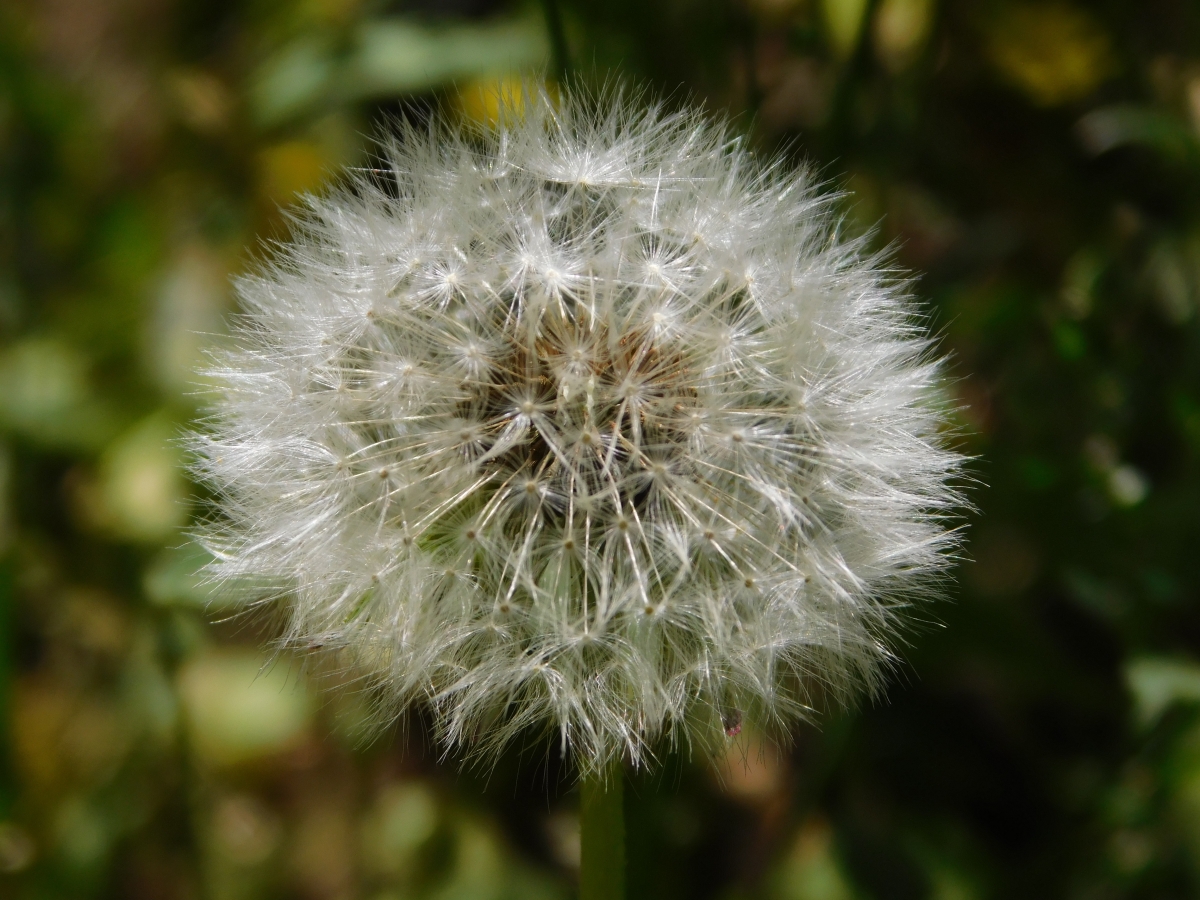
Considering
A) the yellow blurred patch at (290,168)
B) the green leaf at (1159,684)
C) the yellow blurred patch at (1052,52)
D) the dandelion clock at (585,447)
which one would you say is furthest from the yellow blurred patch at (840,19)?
the green leaf at (1159,684)

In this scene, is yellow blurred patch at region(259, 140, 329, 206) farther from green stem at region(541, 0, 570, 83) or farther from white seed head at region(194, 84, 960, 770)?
white seed head at region(194, 84, 960, 770)

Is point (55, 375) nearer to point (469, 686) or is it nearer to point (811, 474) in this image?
point (469, 686)

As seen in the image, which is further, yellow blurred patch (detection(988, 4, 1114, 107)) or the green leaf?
yellow blurred patch (detection(988, 4, 1114, 107))

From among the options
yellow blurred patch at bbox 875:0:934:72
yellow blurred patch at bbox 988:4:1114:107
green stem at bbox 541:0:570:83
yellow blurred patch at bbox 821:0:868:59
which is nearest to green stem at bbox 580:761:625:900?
green stem at bbox 541:0:570:83

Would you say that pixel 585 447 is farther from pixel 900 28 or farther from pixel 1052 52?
pixel 1052 52

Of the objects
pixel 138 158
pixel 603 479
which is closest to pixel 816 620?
pixel 603 479

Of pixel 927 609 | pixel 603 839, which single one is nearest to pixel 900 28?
pixel 927 609
